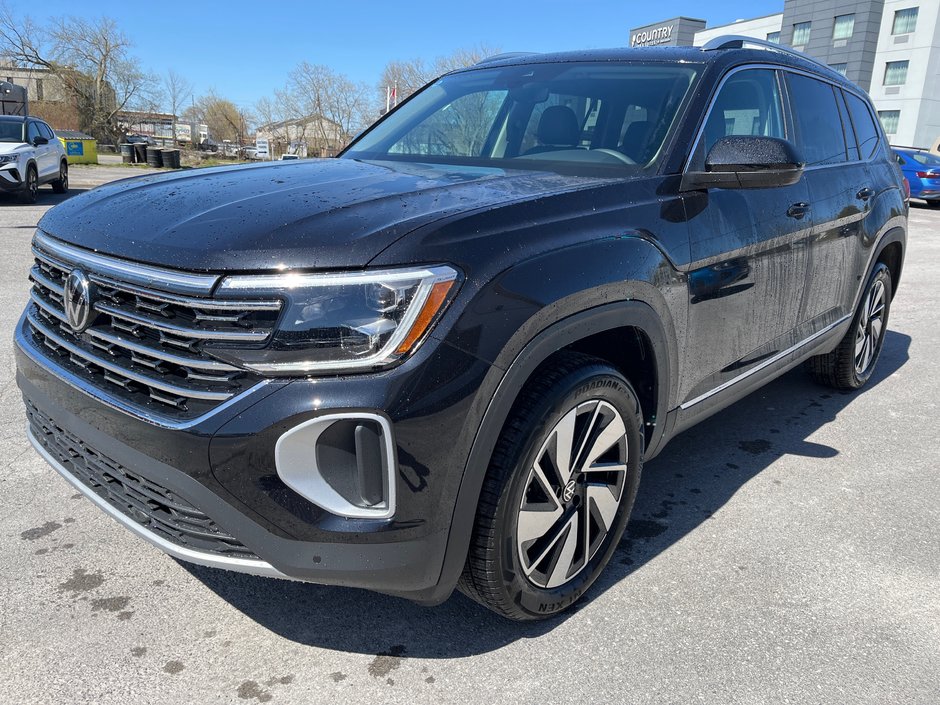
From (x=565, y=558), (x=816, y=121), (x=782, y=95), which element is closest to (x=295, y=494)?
(x=565, y=558)

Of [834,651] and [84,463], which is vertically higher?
[84,463]

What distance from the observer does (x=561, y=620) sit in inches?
96.6

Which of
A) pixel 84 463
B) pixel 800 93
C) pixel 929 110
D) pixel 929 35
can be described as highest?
pixel 929 35

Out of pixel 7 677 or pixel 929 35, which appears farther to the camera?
pixel 929 35

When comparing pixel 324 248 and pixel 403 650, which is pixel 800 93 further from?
pixel 403 650

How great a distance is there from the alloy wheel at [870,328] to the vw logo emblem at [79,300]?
417 cm

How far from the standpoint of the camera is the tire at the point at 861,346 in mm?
4609

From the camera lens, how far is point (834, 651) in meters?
2.33

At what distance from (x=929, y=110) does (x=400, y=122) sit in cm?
4933

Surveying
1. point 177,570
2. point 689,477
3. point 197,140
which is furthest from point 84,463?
point 197,140

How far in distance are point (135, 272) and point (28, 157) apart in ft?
47.0

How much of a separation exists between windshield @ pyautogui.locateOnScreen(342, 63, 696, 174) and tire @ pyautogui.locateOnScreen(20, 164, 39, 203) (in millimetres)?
12770

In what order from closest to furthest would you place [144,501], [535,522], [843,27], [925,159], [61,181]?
[144,501] < [535,522] < [61,181] < [925,159] < [843,27]

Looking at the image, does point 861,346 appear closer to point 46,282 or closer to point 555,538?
point 555,538
